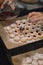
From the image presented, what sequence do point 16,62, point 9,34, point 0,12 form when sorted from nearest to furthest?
point 16,62, point 9,34, point 0,12

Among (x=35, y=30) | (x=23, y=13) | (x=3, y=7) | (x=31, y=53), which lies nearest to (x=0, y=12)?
(x=3, y=7)

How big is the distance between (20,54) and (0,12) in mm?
384

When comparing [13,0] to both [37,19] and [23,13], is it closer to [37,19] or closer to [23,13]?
[23,13]

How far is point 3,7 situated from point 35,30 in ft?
0.99

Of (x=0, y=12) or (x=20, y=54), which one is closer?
(x=20, y=54)

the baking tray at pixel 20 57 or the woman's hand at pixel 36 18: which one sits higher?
the woman's hand at pixel 36 18

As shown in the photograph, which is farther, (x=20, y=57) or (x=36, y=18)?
(x=36, y=18)

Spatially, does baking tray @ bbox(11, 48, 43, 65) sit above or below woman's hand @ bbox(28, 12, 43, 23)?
below

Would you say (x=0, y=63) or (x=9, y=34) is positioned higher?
(x=9, y=34)

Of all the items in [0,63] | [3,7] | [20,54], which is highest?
[3,7]

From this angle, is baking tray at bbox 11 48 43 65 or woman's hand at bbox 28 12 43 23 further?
woman's hand at bbox 28 12 43 23

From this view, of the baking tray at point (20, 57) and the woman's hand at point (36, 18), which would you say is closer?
the baking tray at point (20, 57)

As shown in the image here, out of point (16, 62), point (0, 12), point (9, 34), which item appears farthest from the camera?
point (0, 12)

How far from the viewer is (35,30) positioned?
0.96 m
